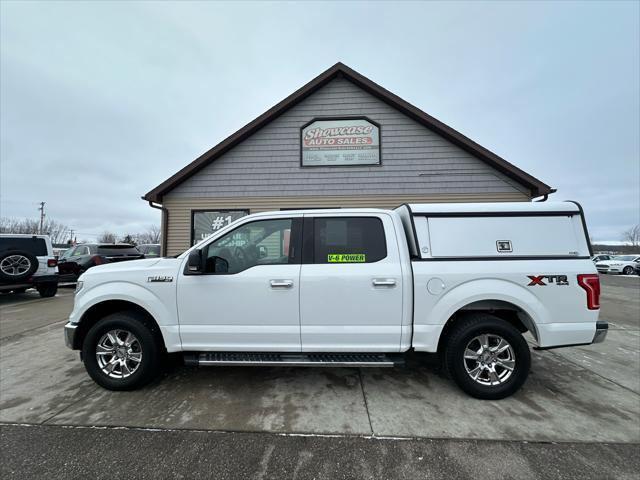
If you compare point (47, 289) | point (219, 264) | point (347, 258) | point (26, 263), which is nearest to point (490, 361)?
point (347, 258)

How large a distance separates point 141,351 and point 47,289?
Result: 8.95 meters

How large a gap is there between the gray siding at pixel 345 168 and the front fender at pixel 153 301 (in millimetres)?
5373

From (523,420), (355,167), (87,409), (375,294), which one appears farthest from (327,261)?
(355,167)

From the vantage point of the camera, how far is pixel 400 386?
3209mm

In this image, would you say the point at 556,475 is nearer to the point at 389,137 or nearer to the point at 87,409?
the point at 87,409

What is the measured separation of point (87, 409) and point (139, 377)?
480 mm

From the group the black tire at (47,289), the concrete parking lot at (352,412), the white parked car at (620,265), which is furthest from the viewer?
the white parked car at (620,265)

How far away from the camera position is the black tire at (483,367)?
2910 millimetres

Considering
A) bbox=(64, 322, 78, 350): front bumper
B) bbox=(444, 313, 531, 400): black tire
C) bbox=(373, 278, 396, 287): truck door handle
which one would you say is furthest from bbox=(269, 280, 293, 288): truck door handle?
bbox=(64, 322, 78, 350): front bumper

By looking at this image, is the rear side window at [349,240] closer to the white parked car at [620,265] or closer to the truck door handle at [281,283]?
the truck door handle at [281,283]

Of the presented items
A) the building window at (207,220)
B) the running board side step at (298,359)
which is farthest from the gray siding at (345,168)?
the running board side step at (298,359)

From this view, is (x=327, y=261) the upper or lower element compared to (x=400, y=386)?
upper

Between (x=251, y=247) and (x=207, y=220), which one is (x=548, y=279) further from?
(x=207, y=220)

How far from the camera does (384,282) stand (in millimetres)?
2879
